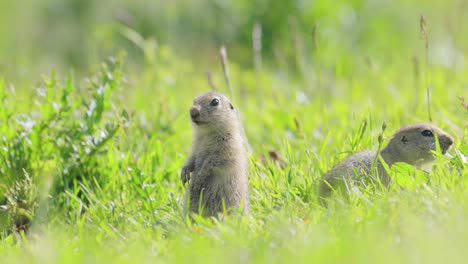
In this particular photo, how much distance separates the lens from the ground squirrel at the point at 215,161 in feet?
15.2

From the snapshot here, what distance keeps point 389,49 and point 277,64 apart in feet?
4.75

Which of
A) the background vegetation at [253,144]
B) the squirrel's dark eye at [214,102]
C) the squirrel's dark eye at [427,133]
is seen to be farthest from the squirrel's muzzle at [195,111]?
the squirrel's dark eye at [427,133]

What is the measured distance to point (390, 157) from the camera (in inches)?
206

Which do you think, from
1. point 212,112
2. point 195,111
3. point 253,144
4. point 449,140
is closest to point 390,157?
point 449,140

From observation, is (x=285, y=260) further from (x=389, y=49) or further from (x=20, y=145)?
(x=389, y=49)

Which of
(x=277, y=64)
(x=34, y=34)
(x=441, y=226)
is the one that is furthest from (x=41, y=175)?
(x=34, y=34)

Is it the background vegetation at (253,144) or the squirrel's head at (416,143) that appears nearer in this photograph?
the background vegetation at (253,144)

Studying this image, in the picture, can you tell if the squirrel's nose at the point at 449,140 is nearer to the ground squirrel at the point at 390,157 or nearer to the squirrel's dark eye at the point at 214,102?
the ground squirrel at the point at 390,157

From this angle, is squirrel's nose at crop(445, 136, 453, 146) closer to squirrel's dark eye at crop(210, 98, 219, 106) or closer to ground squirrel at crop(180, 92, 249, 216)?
ground squirrel at crop(180, 92, 249, 216)

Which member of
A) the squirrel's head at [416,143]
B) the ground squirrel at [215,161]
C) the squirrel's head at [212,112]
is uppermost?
the squirrel's head at [212,112]

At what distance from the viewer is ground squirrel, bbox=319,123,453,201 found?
4.66m

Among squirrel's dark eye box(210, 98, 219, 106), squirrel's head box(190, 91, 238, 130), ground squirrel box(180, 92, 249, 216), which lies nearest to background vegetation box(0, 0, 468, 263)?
ground squirrel box(180, 92, 249, 216)

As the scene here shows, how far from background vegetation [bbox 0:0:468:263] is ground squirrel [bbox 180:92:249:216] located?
14 cm

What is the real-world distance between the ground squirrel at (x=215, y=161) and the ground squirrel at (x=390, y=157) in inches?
20.8
